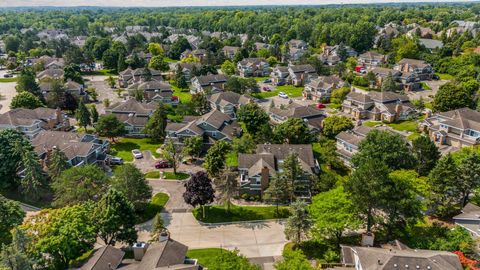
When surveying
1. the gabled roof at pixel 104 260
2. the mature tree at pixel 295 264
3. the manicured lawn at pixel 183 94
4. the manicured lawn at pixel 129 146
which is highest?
the mature tree at pixel 295 264

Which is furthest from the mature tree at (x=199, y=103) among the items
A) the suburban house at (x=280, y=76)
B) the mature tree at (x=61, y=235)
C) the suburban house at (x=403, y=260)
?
the suburban house at (x=403, y=260)

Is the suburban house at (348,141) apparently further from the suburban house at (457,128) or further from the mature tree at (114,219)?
the mature tree at (114,219)

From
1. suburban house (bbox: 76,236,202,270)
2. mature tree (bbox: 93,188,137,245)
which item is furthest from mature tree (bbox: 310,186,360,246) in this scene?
mature tree (bbox: 93,188,137,245)

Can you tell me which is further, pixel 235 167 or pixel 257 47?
pixel 257 47

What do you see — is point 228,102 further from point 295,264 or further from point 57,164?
point 295,264

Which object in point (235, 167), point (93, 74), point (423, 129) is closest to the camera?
point (235, 167)

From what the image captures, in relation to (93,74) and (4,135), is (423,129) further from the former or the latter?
(93,74)

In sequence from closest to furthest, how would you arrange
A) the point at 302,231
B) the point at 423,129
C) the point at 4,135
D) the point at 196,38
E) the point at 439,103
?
the point at 302,231
the point at 4,135
the point at 423,129
the point at 439,103
the point at 196,38

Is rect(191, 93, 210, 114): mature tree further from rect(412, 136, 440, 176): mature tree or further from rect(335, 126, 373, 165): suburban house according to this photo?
rect(412, 136, 440, 176): mature tree

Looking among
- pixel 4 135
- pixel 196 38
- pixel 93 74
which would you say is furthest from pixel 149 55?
pixel 4 135
